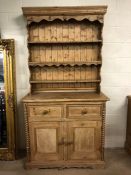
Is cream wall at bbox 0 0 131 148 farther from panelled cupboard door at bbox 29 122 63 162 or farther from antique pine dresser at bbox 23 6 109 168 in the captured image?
panelled cupboard door at bbox 29 122 63 162

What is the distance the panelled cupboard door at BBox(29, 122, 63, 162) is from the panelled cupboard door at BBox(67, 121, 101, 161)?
14 cm

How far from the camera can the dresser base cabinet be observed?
2.48 m

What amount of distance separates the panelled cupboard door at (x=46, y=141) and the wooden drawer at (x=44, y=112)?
88 millimetres

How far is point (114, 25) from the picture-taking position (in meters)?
2.86

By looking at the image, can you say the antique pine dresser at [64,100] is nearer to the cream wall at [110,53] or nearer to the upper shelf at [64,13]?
the upper shelf at [64,13]

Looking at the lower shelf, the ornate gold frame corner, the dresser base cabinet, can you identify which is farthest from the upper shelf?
the lower shelf

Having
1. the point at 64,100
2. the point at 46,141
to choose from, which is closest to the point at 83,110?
the point at 64,100

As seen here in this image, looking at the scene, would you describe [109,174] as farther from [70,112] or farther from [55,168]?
[70,112]

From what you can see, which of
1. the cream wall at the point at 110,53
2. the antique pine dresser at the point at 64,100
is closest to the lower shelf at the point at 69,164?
the antique pine dresser at the point at 64,100

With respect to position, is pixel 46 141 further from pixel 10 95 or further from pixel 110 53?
pixel 110 53

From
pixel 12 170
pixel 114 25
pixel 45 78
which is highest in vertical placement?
pixel 114 25

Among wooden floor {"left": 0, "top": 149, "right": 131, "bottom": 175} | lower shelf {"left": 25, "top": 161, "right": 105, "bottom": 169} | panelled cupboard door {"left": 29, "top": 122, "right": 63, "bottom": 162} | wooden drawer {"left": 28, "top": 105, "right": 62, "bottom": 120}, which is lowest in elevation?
wooden floor {"left": 0, "top": 149, "right": 131, "bottom": 175}

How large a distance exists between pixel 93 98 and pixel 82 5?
1302 millimetres

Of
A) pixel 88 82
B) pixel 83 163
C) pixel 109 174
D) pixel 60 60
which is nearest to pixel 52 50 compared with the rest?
pixel 60 60
